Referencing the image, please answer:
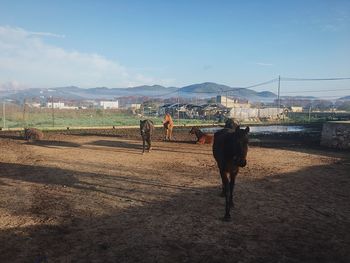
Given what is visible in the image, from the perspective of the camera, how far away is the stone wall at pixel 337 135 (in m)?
20.4

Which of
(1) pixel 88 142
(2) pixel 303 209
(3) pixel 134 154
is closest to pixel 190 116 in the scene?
(1) pixel 88 142

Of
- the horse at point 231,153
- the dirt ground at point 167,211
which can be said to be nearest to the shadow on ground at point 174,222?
the dirt ground at point 167,211

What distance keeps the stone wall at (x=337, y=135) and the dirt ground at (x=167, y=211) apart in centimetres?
535

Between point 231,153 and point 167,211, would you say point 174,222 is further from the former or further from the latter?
point 231,153

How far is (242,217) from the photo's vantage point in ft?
26.7

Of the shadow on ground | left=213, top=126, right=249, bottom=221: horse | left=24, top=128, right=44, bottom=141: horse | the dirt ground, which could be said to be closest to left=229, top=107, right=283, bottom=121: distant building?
left=24, top=128, right=44, bottom=141: horse

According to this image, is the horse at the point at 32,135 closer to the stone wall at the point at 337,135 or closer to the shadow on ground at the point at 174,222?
the shadow on ground at the point at 174,222

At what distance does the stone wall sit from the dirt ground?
5345 mm

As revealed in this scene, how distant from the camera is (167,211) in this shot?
8.52 m

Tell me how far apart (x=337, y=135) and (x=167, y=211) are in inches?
624

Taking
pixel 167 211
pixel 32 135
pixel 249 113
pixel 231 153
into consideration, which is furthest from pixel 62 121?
pixel 231 153

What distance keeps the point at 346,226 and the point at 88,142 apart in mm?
17070

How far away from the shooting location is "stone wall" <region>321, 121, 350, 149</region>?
20.4 m

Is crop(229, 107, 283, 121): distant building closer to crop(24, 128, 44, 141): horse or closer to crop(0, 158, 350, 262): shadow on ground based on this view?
crop(24, 128, 44, 141): horse
